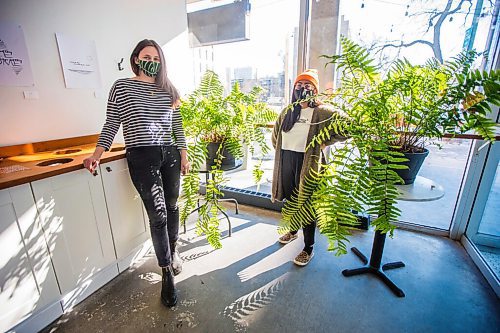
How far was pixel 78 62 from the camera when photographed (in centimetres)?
183

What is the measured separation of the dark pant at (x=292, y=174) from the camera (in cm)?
175

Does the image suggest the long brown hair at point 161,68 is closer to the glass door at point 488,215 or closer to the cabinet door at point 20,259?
the cabinet door at point 20,259

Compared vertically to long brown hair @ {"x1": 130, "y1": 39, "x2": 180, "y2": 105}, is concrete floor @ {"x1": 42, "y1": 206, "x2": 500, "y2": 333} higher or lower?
lower

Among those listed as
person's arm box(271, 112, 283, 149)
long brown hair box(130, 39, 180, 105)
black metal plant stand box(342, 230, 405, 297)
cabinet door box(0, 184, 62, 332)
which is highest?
long brown hair box(130, 39, 180, 105)

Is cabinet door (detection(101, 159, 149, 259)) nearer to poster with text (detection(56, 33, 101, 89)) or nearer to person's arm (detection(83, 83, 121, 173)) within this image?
person's arm (detection(83, 83, 121, 173))

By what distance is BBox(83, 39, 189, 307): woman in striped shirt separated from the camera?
1.39 meters

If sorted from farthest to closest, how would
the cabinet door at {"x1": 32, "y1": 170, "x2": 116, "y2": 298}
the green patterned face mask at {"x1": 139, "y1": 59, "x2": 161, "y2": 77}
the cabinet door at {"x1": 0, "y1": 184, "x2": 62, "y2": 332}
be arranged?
the green patterned face mask at {"x1": 139, "y1": 59, "x2": 161, "y2": 77} → the cabinet door at {"x1": 32, "y1": 170, "x2": 116, "y2": 298} → the cabinet door at {"x1": 0, "y1": 184, "x2": 62, "y2": 332}

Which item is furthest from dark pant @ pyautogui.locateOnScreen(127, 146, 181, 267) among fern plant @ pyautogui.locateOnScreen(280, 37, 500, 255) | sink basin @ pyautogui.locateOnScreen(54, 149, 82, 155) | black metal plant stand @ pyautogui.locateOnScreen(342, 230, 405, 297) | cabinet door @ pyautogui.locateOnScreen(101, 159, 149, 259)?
black metal plant stand @ pyautogui.locateOnScreen(342, 230, 405, 297)

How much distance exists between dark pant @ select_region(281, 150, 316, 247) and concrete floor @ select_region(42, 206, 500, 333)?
25 cm

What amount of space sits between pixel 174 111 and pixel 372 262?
1.74 m

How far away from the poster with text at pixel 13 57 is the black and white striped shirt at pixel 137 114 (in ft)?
2.33

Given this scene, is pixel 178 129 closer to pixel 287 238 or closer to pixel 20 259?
pixel 20 259

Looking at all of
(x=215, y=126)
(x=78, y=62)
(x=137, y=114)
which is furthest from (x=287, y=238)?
(x=78, y=62)

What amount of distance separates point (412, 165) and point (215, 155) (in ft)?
4.06
